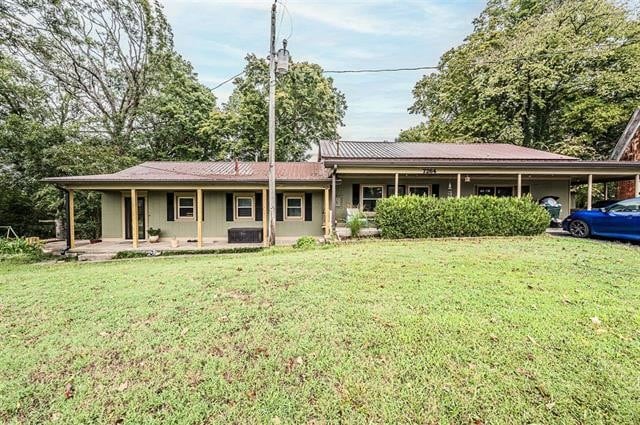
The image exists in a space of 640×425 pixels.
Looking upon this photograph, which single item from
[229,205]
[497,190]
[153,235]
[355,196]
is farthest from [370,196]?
[153,235]

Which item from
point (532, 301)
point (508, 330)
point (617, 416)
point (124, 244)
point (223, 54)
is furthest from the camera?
point (223, 54)

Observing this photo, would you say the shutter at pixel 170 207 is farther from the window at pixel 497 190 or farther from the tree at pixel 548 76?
the tree at pixel 548 76

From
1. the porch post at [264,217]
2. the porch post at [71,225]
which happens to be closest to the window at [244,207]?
the porch post at [264,217]

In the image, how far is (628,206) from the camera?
27.1 ft

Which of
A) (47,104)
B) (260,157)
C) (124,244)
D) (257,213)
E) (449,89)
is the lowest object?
(124,244)

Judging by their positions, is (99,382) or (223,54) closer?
Result: (99,382)

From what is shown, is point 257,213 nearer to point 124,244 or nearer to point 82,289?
point 124,244

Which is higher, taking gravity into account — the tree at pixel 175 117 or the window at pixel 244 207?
the tree at pixel 175 117

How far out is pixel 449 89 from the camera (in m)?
21.9

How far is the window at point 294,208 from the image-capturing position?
13.3 m

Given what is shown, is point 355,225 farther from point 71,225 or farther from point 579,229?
point 71,225

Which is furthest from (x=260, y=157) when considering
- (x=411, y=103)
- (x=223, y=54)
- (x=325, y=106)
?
(x=411, y=103)

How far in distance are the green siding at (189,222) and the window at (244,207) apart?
252 millimetres

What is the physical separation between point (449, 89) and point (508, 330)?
73.4ft
